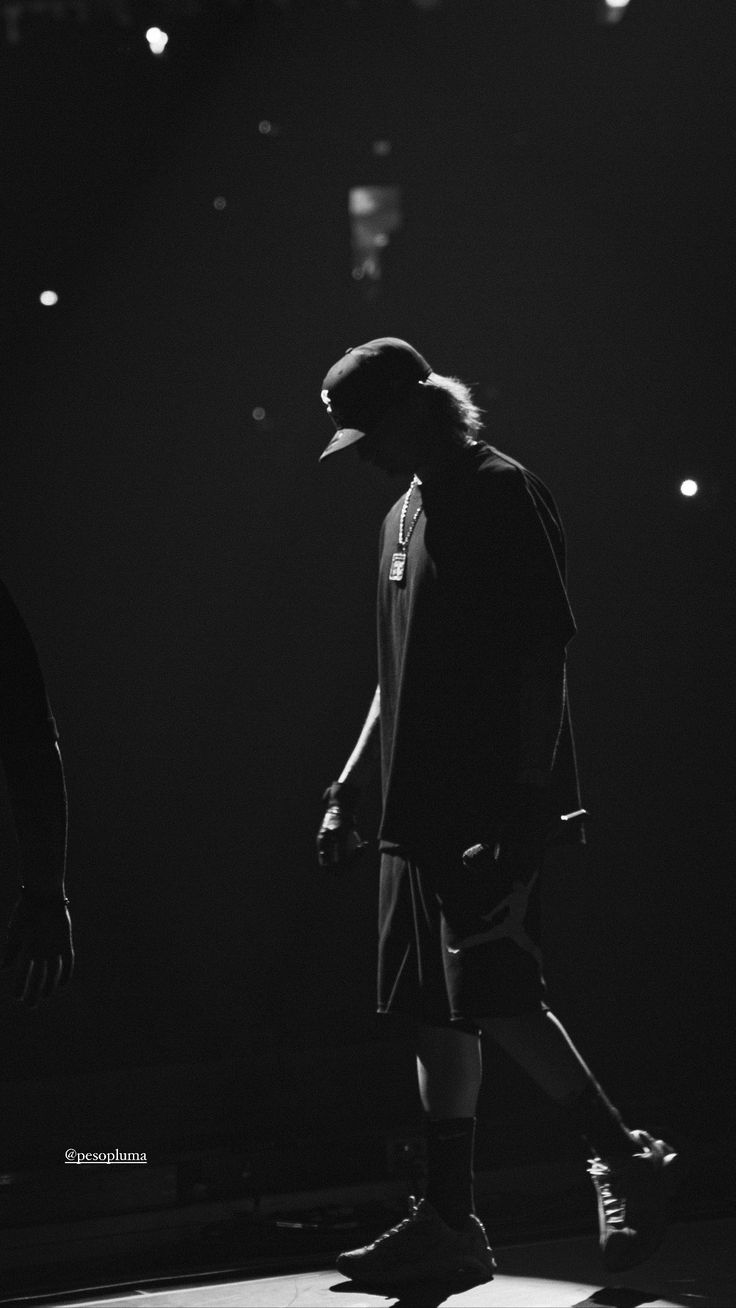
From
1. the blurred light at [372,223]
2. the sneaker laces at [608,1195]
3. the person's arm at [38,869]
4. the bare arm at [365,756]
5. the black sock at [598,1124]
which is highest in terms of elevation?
the blurred light at [372,223]

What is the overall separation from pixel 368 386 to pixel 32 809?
3.68 ft

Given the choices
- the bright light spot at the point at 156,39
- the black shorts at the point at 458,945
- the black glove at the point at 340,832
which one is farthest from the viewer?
the bright light spot at the point at 156,39

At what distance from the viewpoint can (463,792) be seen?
7.33 ft

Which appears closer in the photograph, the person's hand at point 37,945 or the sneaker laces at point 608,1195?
the person's hand at point 37,945

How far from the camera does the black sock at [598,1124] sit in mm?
2129

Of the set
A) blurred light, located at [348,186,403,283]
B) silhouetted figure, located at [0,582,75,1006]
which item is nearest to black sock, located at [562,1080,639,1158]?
silhouetted figure, located at [0,582,75,1006]

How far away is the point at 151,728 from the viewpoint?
17.5ft

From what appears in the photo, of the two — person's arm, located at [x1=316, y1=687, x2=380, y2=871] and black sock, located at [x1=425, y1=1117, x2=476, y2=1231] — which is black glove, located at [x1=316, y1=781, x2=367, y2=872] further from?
black sock, located at [x1=425, y1=1117, x2=476, y2=1231]

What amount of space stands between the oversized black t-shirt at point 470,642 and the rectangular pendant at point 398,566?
0.04 meters

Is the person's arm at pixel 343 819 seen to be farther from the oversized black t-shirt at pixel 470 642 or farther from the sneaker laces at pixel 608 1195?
the sneaker laces at pixel 608 1195

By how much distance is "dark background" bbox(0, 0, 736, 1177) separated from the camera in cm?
488

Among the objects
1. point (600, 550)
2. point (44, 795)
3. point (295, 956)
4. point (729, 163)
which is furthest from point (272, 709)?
point (44, 795)

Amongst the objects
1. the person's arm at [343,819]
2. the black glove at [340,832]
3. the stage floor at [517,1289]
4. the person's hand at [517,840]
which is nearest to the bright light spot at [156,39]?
the person's arm at [343,819]

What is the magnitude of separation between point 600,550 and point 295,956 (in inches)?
75.8
